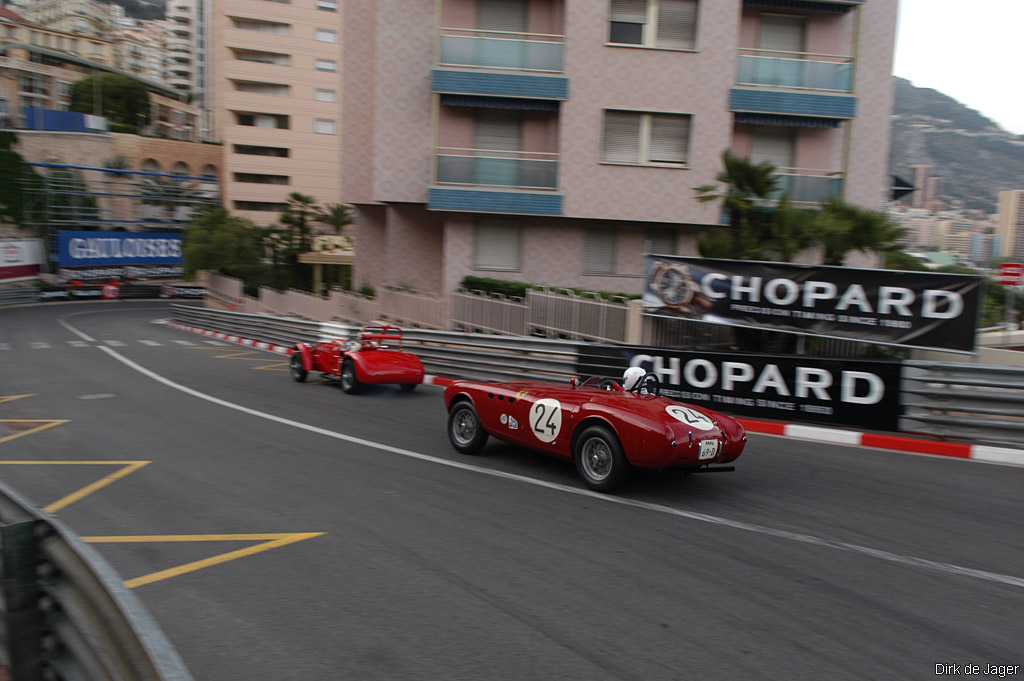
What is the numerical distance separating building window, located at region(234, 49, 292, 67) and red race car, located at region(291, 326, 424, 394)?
205 feet

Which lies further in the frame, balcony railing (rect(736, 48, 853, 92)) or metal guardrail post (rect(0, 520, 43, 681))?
balcony railing (rect(736, 48, 853, 92))

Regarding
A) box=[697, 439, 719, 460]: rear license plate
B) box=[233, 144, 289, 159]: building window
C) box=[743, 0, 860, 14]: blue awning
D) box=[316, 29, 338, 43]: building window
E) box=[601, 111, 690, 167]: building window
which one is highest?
box=[316, 29, 338, 43]: building window

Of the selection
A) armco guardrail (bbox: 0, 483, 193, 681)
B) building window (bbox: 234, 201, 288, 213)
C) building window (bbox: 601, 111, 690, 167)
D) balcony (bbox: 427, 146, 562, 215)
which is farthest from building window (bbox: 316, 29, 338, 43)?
armco guardrail (bbox: 0, 483, 193, 681)

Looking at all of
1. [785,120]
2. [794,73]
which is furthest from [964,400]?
[794,73]

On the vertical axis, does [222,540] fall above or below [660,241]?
below

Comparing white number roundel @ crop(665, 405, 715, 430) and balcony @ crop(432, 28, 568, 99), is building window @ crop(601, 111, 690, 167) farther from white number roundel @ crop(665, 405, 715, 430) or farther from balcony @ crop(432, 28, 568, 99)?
white number roundel @ crop(665, 405, 715, 430)

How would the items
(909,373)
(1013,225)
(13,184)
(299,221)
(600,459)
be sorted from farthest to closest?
1. (1013,225)
2. (13,184)
3. (299,221)
4. (909,373)
5. (600,459)

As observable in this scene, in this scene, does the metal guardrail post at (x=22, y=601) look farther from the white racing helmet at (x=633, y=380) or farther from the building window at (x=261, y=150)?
the building window at (x=261, y=150)

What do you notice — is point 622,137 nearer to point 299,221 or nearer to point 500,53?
point 500,53

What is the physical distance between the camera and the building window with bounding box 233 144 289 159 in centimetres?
7019

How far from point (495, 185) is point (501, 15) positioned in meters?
5.17

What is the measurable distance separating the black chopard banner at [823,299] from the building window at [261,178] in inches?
2482

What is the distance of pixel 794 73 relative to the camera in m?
21.5

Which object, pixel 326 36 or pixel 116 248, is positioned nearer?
pixel 116 248
